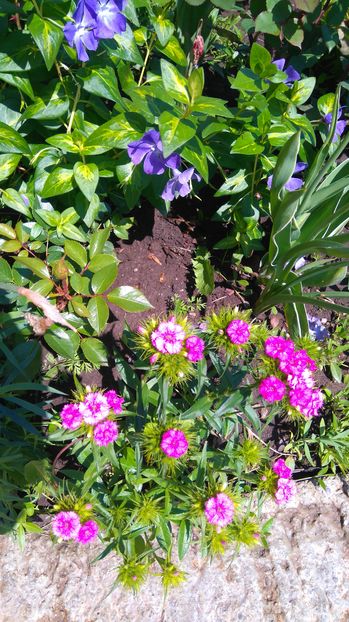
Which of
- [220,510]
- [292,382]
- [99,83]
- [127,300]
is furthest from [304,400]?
[99,83]

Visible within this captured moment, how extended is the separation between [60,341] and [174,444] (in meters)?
0.53

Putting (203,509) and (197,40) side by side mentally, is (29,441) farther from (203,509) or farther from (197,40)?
(197,40)

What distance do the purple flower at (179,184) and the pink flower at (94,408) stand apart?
28.0 inches

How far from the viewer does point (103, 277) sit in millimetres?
1599

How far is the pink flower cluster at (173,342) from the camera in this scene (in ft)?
4.13

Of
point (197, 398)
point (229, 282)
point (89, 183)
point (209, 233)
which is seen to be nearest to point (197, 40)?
point (89, 183)

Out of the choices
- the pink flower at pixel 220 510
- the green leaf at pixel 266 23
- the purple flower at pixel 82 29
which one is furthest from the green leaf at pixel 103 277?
the green leaf at pixel 266 23

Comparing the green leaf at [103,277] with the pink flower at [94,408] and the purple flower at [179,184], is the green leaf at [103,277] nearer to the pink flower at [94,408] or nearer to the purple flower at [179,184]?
the purple flower at [179,184]

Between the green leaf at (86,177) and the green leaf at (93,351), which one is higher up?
the green leaf at (86,177)

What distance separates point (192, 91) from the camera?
1416mm

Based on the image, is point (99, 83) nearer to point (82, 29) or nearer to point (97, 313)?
point (82, 29)

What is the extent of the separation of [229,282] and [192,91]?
0.84 m

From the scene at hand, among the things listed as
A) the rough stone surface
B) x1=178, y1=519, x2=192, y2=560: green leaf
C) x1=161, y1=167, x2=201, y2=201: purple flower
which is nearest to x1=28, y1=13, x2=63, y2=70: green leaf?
x1=161, y1=167, x2=201, y2=201: purple flower

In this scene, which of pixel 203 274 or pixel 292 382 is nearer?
pixel 292 382
